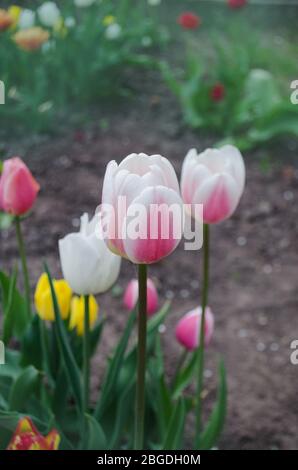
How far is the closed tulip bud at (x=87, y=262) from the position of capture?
0.81 metres

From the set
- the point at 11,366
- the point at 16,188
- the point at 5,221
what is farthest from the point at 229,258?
the point at 16,188

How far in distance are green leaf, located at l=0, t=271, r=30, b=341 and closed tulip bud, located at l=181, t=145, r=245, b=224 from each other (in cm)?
25

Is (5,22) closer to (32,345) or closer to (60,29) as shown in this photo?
(60,29)

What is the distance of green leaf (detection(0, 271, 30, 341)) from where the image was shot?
3.08 ft

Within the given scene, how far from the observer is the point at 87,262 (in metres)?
0.81

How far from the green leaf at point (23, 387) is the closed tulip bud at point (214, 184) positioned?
0.28 meters

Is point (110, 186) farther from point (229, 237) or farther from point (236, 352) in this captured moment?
point (229, 237)

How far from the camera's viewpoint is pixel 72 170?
78.2 inches

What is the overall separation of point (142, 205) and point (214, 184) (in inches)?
7.2

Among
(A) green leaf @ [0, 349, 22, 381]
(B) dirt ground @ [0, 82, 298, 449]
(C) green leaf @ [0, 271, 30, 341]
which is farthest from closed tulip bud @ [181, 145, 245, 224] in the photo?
(B) dirt ground @ [0, 82, 298, 449]

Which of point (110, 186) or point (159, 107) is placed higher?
point (159, 107)

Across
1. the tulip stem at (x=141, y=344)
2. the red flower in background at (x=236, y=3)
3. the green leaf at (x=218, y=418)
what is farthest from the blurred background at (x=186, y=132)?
the tulip stem at (x=141, y=344)
